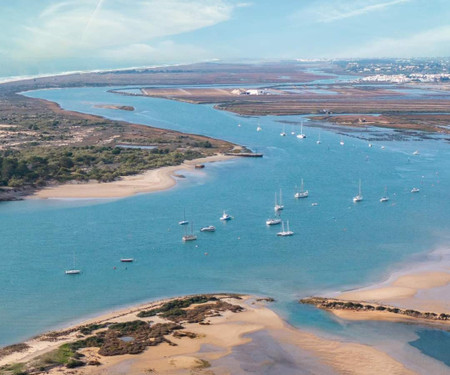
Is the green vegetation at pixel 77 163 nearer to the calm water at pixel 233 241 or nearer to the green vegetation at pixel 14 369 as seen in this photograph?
the calm water at pixel 233 241

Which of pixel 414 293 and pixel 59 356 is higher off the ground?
pixel 59 356

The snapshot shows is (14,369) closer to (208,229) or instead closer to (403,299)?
(403,299)

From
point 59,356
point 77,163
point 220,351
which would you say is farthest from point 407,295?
point 77,163

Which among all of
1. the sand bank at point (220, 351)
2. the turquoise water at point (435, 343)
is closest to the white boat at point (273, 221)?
the sand bank at point (220, 351)

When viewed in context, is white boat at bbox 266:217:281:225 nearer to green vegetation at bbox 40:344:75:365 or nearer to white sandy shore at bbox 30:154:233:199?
white sandy shore at bbox 30:154:233:199

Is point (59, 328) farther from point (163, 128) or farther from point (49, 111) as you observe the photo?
point (49, 111)
